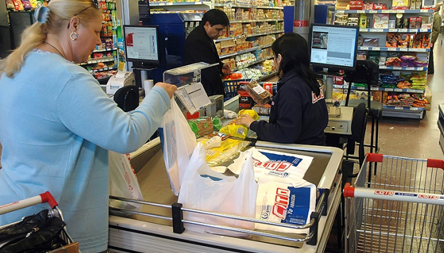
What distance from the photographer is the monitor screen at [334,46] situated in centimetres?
396

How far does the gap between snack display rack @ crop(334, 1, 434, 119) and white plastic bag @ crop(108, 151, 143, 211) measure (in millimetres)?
5804

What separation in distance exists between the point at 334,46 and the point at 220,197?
3.05 metres

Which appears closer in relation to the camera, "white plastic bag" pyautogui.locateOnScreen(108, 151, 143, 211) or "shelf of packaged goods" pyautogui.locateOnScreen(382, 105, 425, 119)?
"white plastic bag" pyautogui.locateOnScreen(108, 151, 143, 211)

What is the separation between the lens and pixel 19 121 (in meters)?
1.27

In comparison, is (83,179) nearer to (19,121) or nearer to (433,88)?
(19,121)

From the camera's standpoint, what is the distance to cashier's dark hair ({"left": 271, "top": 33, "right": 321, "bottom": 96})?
99.9 inches

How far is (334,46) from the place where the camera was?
13.2 feet

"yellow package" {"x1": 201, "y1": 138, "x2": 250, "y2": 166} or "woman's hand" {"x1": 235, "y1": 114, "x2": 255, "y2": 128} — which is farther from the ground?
"woman's hand" {"x1": 235, "y1": 114, "x2": 255, "y2": 128}

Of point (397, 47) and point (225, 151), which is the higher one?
point (397, 47)

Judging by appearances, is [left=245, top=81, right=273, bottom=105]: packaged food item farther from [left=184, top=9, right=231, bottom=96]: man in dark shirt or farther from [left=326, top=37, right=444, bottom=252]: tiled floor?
[left=326, top=37, right=444, bottom=252]: tiled floor

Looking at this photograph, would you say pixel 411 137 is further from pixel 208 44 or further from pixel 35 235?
pixel 35 235

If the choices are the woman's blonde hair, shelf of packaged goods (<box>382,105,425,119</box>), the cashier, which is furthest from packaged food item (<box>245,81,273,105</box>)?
shelf of packaged goods (<box>382,105,425,119</box>)

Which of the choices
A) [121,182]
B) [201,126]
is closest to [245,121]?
[201,126]

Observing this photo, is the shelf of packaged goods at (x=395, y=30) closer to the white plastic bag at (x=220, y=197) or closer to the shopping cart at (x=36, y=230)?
the white plastic bag at (x=220, y=197)
